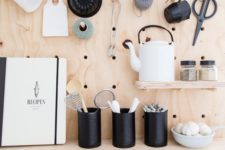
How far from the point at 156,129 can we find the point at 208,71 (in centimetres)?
26

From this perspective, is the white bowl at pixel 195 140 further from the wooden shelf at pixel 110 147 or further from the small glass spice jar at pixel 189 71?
the small glass spice jar at pixel 189 71

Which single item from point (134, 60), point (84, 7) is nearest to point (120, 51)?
point (134, 60)

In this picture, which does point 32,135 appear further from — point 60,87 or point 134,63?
point 134,63

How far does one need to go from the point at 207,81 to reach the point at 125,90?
29cm

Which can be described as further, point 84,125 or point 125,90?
point 125,90

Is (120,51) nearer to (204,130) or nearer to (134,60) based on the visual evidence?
(134,60)

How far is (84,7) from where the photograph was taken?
785mm

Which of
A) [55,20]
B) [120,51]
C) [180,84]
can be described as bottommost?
[180,84]

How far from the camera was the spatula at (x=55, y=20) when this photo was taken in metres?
0.80

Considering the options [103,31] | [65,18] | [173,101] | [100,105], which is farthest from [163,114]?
[65,18]

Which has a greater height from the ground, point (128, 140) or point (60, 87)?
point (60, 87)

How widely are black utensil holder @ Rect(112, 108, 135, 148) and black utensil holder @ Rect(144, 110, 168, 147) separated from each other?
0.06m

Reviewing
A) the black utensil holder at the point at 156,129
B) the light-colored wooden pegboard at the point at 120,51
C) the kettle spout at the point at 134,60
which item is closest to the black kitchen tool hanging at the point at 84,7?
the light-colored wooden pegboard at the point at 120,51

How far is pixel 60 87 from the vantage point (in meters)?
0.78
